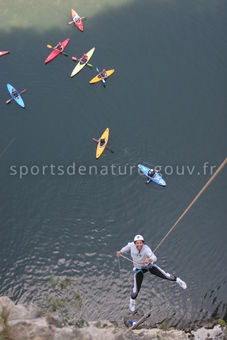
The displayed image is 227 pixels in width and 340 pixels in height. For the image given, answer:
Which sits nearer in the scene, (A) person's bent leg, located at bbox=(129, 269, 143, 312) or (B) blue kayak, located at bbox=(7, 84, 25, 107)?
(A) person's bent leg, located at bbox=(129, 269, 143, 312)

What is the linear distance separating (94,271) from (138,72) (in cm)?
1333

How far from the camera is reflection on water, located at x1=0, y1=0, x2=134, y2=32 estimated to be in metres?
31.7

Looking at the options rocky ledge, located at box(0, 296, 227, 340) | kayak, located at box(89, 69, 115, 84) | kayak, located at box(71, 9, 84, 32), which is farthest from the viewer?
kayak, located at box(71, 9, 84, 32)

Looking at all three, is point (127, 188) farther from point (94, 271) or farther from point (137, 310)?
point (137, 310)

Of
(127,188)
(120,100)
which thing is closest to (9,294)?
(127,188)

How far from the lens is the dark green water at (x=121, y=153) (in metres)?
21.6

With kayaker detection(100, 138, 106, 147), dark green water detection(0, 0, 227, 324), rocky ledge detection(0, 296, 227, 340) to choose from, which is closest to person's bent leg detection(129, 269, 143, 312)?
dark green water detection(0, 0, 227, 324)

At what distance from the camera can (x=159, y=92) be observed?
91.9 ft

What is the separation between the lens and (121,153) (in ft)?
84.3

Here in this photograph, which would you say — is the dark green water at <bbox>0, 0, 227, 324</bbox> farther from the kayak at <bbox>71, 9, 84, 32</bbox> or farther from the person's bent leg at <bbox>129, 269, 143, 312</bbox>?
the person's bent leg at <bbox>129, 269, 143, 312</bbox>

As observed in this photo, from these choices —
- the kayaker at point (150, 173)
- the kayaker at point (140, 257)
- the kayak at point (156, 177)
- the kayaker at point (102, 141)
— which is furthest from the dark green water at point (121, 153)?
the kayaker at point (140, 257)

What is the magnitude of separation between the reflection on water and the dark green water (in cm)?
58

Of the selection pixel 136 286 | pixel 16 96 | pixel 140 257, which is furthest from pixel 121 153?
pixel 140 257

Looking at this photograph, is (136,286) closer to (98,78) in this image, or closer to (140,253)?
(140,253)
